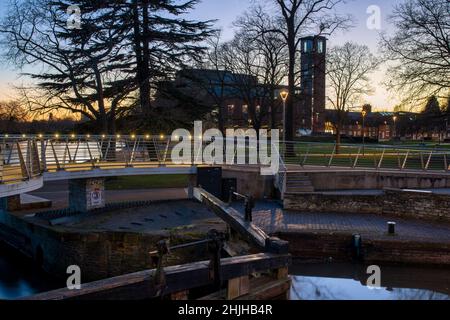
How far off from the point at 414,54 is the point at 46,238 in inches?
780

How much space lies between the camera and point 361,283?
1283 centimetres

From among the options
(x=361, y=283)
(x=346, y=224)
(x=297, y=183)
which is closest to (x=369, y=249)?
(x=361, y=283)

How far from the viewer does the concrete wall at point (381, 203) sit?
54.0 ft

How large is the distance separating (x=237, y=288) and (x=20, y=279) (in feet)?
40.9

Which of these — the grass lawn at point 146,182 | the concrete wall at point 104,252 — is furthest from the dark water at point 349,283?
the grass lawn at point 146,182

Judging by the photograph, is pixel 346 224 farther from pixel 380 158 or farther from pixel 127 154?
pixel 127 154

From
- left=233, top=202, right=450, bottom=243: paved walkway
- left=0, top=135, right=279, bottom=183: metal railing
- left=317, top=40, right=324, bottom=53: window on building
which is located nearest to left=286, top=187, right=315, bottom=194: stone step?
left=233, top=202, right=450, bottom=243: paved walkway

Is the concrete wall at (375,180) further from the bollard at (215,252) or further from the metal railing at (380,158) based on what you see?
the bollard at (215,252)

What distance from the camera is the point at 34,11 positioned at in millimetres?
23000

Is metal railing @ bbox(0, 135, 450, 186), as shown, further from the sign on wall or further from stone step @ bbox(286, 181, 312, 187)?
the sign on wall

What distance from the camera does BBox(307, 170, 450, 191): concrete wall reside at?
64.8 ft

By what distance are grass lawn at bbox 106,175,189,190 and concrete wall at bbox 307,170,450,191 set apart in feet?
29.3

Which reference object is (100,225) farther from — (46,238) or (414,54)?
(414,54)
